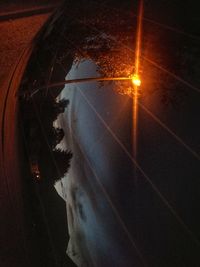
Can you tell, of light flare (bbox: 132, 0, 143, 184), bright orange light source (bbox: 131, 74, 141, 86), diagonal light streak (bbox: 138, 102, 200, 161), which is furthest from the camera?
bright orange light source (bbox: 131, 74, 141, 86)

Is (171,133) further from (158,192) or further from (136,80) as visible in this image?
(136,80)

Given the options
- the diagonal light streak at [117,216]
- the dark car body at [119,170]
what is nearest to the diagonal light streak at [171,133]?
the dark car body at [119,170]

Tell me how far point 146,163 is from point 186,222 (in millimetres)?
205

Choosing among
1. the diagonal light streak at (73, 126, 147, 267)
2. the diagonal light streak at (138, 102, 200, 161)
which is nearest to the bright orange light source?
the diagonal light streak at (138, 102, 200, 161)

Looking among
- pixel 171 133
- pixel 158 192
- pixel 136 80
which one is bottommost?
pixel 158 192

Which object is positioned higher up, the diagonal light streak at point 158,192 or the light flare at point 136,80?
the light flare at point 136,80

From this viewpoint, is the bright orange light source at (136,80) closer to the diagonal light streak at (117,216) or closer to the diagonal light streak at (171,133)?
the diagonal light streak at (171,133)

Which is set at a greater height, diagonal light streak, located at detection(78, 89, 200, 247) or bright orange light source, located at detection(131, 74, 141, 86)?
bright orange light source, located at detection(131, 74, 141, 86)

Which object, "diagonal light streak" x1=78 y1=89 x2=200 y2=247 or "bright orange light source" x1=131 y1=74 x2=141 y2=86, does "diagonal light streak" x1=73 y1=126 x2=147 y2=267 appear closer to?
"diagonal light streak" x1=78 y1=89 x2=200 y2=247

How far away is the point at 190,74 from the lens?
43.8 inches

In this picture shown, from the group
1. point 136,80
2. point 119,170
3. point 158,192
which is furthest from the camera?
point 136,80

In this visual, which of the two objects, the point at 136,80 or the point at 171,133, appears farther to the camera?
the point at 136,80

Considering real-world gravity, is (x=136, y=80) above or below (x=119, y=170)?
above

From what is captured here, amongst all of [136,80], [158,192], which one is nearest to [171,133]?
[158,192]
